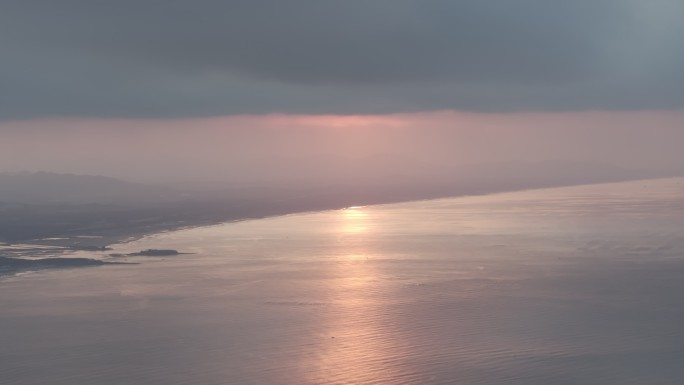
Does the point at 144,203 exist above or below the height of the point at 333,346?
above

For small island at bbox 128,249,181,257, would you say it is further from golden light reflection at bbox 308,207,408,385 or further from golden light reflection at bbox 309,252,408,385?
golden light reflection at bbox 309,252,408,385

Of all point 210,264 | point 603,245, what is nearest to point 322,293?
point 210,264

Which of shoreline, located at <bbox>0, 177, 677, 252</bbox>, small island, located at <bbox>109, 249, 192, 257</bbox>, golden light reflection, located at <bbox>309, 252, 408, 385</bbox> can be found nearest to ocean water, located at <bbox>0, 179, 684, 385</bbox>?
golden light reflection, located at <bbox>309, 252, 408, 385</bbox>

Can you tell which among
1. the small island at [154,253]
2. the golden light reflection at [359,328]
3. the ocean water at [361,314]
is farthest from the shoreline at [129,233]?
the golden light reflection at [359,328]

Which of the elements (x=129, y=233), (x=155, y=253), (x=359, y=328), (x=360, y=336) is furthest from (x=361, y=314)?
(x=129, y=233)

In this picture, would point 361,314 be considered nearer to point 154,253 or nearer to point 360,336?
point 360,336

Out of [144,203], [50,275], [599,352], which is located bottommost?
[599,352]

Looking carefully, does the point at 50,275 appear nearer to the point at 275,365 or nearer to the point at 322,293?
the point at 322,293

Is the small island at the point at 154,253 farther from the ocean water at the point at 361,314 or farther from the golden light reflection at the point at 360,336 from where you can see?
the golden light reflection at the point at 360,336
